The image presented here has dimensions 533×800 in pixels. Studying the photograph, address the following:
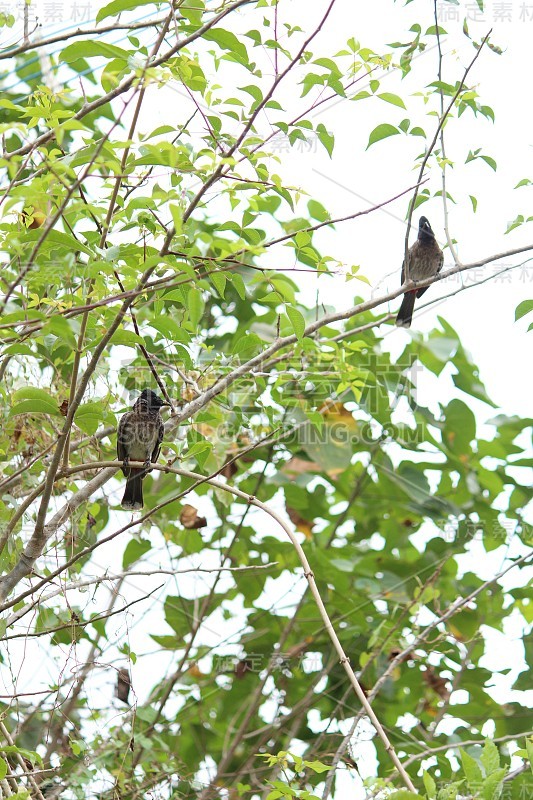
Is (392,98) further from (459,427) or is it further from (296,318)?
(459,427)

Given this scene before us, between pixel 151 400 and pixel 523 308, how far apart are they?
198 cm

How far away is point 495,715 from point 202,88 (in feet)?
13.2

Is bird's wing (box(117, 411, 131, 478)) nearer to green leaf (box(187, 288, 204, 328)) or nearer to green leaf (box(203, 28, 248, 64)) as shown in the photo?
green leaf (box(187, 288, 204, 328))

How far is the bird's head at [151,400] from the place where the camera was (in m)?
4.71

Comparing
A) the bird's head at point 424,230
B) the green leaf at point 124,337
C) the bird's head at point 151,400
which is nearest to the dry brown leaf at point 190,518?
the bird's head at point 151,400

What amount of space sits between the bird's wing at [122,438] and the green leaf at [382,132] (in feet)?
5.28

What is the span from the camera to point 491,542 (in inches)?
224

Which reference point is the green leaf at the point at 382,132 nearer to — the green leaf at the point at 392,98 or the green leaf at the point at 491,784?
the green leaf at the point at 392,98

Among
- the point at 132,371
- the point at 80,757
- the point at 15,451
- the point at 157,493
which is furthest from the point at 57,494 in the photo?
the point at 157,493

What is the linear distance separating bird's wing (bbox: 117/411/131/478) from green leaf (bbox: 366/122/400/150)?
161 cm

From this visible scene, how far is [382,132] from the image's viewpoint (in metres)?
3.71

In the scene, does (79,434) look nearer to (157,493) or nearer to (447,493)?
(157,493)

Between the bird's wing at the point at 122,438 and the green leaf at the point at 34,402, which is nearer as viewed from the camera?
the green leaf at the point at 34,402

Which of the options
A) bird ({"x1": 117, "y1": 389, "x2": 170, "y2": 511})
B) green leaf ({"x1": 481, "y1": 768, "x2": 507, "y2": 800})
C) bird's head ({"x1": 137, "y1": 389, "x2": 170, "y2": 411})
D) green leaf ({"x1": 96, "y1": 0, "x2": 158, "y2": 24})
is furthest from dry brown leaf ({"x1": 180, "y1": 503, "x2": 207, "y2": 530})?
green leaf ({"x1": 96, "y1": 0, "x2": 158, "y2": 24})
